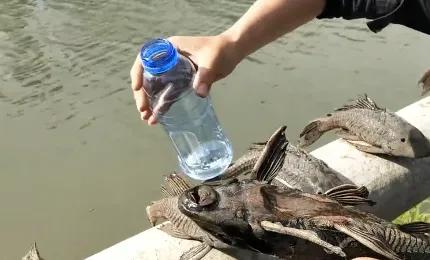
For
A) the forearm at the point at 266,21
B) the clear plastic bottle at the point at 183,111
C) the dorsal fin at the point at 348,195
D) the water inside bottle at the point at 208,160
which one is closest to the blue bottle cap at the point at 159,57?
the clear plastic bottle at the point at 183,111

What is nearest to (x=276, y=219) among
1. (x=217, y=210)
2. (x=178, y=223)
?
(x=217, y=210)

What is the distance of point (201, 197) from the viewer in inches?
74.8

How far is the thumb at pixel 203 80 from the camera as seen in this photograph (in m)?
2.41

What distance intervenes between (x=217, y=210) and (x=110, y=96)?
4.65 meters

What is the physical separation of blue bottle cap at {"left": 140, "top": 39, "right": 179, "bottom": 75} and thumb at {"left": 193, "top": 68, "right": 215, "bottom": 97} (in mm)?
108

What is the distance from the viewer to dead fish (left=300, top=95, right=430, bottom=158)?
117 inches

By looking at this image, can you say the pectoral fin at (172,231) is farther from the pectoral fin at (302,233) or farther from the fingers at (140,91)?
the pectoral fin at (302,233)

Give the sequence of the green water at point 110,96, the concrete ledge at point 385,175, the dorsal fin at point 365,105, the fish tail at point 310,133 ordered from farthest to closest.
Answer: the green water at point 110,96
the fish tail at point 310,133
the dorsal fin at point 365,105
the concrete ledge at point 385,175

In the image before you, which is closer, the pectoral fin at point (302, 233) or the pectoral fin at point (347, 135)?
the pectoral fin at point (302, 233)

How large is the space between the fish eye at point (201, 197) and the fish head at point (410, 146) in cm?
133

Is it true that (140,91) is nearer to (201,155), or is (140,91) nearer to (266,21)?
(266,21)

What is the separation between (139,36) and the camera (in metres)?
7.83

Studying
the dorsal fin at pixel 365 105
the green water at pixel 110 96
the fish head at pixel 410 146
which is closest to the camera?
the fish head at pixel 410 146

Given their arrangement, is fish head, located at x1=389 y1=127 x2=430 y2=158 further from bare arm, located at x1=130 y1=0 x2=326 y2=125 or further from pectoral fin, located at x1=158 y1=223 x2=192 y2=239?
pectoral fin, located at x1=158 y1=223 x2=192 y2=239
